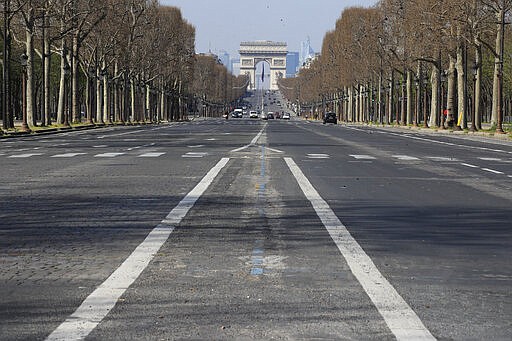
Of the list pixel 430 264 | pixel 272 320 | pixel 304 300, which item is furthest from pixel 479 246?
pixel 272 320

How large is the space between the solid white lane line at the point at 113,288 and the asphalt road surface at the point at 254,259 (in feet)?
0.07

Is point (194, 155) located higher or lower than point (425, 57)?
lower

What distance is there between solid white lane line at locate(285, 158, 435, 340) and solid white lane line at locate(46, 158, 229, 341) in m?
1.92

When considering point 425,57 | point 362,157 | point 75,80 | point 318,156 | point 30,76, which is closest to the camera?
point 362,157

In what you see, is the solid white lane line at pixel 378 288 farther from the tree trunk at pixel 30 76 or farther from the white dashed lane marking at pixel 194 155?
the tree trunk at pixel 30 76

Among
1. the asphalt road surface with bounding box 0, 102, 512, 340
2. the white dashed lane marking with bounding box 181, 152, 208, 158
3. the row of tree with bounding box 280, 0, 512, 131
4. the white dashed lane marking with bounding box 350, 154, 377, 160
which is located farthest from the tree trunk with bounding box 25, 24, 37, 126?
the asphalt road surface with bounding box 0, 102, 512, 340

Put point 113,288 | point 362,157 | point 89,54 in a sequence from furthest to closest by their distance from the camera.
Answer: point 89,54, point 362,157, point 113,288

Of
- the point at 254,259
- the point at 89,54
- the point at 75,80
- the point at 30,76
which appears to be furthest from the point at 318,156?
the point at 89,54

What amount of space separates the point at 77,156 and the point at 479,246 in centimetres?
2217

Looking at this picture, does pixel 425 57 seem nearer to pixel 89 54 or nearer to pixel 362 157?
pixel 89 54

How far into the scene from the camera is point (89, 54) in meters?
102

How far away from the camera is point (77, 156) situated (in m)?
32.0

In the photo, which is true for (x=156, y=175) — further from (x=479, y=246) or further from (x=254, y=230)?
(x=479, y=246)

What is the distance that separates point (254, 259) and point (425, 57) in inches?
3158
